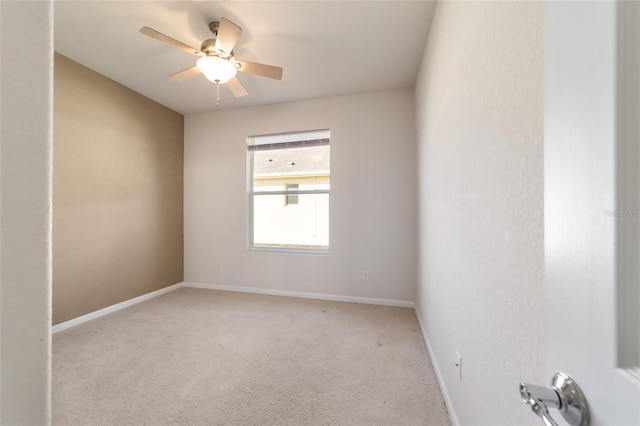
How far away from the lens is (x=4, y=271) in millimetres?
355

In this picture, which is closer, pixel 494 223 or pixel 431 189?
pixel 494 223

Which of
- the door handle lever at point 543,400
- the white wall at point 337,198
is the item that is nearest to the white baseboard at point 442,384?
the white wall at point 337,198

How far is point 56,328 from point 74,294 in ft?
1.06

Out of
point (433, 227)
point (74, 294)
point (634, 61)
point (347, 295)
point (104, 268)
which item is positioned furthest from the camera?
point (347, 295)

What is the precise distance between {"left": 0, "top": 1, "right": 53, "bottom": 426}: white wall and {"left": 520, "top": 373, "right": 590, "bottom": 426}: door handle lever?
74cm

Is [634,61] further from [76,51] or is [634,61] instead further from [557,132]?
[76,51]

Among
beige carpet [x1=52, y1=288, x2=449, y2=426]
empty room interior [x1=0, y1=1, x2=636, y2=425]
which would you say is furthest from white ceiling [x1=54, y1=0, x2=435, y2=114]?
beige carpet [x1=52, y1=288, x2=449, y2=426]

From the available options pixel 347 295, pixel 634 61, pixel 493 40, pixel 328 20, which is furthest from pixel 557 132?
pixel 347 295

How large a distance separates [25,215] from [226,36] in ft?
6.41

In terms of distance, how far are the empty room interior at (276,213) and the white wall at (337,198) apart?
27mm

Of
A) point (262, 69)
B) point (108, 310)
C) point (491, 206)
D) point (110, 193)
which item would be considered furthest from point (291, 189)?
point (491, 206)

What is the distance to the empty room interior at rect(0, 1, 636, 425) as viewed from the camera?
63cm

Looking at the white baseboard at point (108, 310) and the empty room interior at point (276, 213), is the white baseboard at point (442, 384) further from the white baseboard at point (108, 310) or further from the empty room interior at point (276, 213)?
the white baseboard at point (108, 310)

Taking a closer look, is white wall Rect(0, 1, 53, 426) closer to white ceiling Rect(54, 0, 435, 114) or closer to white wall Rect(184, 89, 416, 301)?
white ceiling Rect(54, 0, 435, 114)
